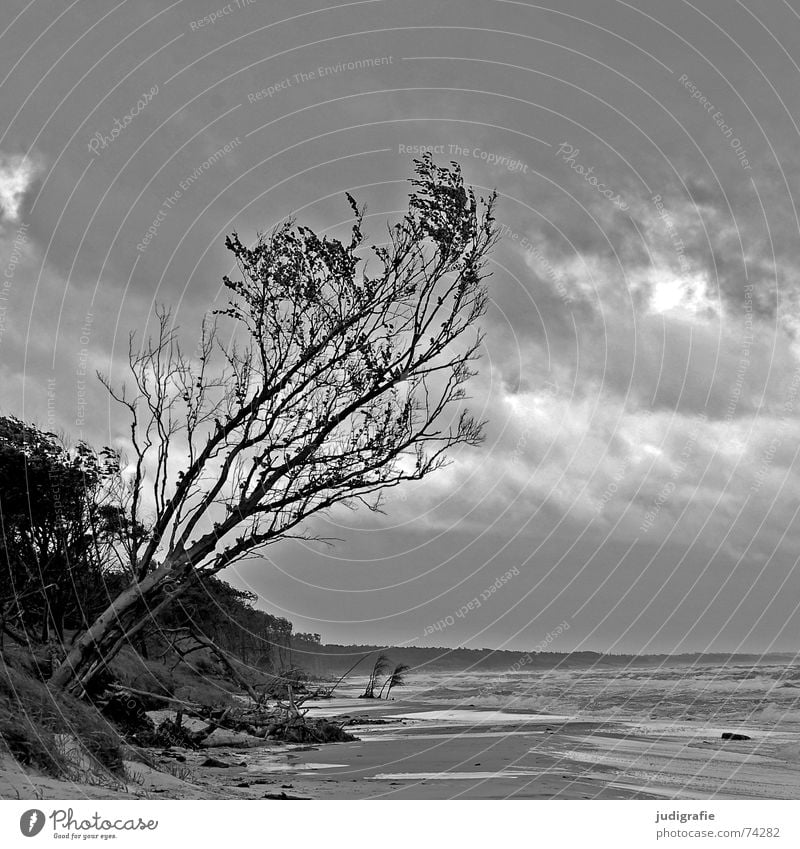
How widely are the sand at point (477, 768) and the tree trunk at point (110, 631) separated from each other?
1.60 meters

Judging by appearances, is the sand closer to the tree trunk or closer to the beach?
the beach

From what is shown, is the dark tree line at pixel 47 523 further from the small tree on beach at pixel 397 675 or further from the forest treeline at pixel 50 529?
the small tree on beach at pixel 397 675

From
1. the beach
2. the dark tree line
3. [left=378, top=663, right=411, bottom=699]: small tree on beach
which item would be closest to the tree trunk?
the beach

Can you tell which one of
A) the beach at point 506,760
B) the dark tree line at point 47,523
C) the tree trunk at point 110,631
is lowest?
the beach at point 506,760

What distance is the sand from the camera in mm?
8891

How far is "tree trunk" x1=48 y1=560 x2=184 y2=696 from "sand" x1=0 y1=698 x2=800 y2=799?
1604 mm

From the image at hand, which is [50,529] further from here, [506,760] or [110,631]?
[506,760]

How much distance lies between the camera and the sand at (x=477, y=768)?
889 cm

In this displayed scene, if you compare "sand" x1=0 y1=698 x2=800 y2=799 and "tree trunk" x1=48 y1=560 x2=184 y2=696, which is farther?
"tree trunk" x1=48 y1=560 x2=184 y2=696

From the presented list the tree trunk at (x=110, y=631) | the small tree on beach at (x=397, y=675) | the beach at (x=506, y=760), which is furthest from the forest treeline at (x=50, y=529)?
the tree trunk at (x=110, y=631)

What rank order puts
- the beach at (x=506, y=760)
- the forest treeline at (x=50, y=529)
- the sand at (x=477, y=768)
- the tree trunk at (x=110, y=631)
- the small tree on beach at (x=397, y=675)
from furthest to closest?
the forest treeline at (x=50, y=529), the small tree on beach at (x=397, y=675), the tree trunk at (x=110, y=631), the beach at (x=506, y=760), the sand at (x=477, y=768)

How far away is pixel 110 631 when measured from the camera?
35.3ft

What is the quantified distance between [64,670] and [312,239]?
6.84 meters
